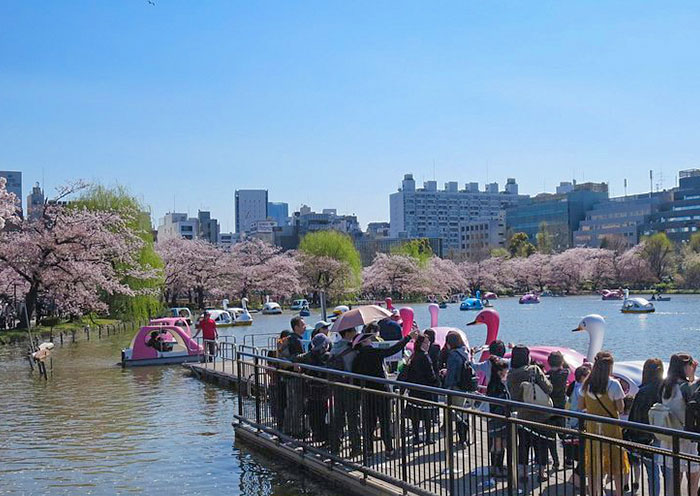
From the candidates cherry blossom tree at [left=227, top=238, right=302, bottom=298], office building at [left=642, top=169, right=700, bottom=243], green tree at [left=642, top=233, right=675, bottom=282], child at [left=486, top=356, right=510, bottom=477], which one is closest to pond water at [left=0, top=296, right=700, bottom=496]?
child at [left=486, top=356, right=510, bottom=477]

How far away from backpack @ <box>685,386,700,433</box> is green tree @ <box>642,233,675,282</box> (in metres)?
123

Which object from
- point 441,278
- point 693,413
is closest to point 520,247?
point 441,278

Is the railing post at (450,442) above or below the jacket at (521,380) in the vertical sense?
below

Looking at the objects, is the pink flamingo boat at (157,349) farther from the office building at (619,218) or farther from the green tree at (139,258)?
the office building at (619,218)

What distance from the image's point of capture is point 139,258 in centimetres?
5547

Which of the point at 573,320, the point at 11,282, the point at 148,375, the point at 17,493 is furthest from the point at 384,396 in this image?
the point at 573,320

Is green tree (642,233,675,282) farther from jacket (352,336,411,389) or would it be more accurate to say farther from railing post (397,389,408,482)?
railing post (397,389,408,482)

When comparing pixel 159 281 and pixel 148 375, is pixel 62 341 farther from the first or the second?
pixel 148 375

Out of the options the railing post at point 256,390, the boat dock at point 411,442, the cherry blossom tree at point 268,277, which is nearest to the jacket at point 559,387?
the boat dock at point 411,442

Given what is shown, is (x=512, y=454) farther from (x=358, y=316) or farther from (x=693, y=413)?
(x=358, y=316)

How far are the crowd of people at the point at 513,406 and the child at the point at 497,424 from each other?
0.01 meters

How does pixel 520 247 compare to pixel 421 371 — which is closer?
pixel 421 371

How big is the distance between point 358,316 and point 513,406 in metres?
12.8

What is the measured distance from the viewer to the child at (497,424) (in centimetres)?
908
